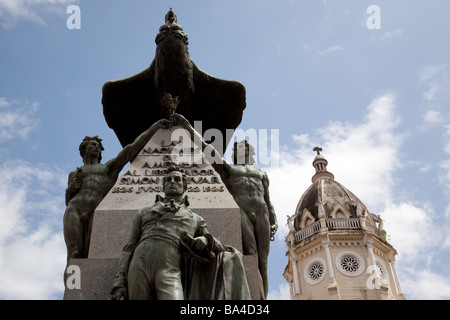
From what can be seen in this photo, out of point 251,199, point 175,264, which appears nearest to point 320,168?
point 251,199

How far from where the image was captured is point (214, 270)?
536 cm

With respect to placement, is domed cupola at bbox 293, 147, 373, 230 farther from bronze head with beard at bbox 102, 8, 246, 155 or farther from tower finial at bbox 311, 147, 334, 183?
bronze head with beard at bbox 102, 8, 246, 155

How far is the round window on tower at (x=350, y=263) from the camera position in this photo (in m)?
51.2

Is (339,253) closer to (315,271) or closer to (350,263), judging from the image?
(350,263)

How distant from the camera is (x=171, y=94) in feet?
29.6

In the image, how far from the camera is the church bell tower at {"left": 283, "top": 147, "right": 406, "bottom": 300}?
165 ft

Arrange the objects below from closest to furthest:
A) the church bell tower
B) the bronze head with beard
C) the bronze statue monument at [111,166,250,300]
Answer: the bronze statue monument at [111,166,250,300]
the bronze head with beard
the church bell tower

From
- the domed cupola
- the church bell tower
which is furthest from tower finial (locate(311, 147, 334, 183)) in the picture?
the church bell tower

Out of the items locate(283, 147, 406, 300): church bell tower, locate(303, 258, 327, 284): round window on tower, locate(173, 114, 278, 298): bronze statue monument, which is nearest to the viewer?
locate(173, 114, 278, 298): bronze statue monument

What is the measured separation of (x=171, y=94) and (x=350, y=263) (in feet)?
153

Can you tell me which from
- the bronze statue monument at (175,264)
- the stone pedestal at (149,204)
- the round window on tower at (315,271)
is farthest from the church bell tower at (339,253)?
the bronze statue monument at (175,264)

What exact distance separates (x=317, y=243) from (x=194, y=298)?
162 ft

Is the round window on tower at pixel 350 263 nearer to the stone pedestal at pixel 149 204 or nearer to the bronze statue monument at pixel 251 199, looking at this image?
the bronze statue monument at pixel 251 199

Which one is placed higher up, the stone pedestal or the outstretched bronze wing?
the outstretched bronze wing
